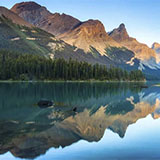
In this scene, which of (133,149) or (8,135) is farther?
(8,135)

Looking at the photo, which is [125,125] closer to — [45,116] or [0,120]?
[45,116]

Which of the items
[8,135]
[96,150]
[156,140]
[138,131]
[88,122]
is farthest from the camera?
[88,122]

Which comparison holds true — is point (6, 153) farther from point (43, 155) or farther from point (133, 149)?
point (133, 149)

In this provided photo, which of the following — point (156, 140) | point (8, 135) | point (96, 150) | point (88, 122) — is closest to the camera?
point (96, 150)

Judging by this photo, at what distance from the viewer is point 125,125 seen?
36156 mm

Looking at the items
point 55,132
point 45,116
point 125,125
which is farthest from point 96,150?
point 45,116

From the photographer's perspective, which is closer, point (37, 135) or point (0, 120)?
point (37, 135)

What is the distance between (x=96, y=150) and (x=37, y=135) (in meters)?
7.88

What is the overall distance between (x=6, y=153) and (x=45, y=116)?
59.2 feet

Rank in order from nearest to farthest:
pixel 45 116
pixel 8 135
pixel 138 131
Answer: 1. pixel 8 135
2. pixel 138 131
3. pixel 45 116

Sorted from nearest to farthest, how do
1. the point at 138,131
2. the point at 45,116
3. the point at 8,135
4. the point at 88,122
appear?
the point at 8,135, the point at 138,131, the point at 88,122, the point at 45,116

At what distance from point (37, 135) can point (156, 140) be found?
49.8 ft

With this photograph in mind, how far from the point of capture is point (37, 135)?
26359 mm

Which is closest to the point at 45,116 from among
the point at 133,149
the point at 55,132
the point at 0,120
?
the point at 0,120
